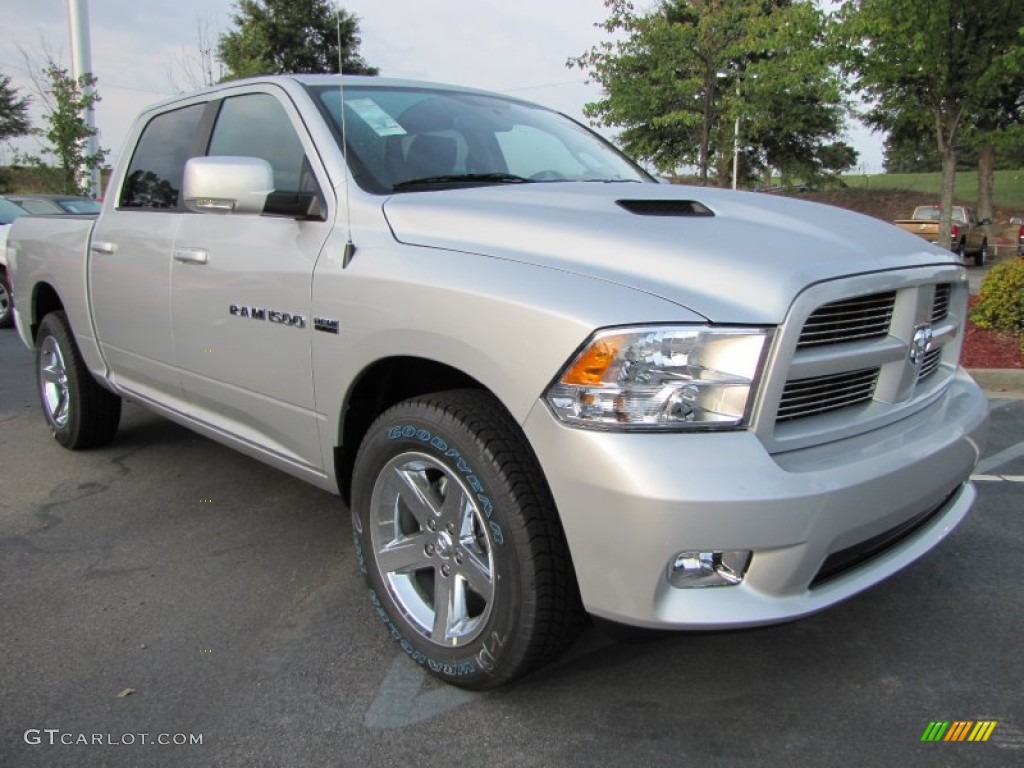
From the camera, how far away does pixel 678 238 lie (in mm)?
2160

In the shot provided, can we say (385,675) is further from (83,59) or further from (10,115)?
(10,115)

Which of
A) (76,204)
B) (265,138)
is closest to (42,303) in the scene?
(265,138)

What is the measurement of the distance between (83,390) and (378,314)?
292 centimetres

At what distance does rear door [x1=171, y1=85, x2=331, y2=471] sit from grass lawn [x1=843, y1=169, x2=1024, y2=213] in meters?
41.2

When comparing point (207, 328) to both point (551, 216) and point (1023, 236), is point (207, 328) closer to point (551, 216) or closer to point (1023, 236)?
point (551, 216)

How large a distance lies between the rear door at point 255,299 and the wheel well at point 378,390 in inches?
4.3

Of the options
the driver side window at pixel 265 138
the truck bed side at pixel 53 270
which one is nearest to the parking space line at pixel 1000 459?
the driver side window at pixel 265 138

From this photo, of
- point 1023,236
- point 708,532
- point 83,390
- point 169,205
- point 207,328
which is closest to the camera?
point 708,532

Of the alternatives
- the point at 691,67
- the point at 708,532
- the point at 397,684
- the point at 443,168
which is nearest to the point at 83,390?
the point at 443,168

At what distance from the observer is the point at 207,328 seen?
10.6 feet

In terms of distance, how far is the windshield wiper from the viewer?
9.41ft

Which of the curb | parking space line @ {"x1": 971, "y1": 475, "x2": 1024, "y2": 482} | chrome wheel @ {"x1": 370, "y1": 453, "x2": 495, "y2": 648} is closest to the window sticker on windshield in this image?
chrome wheel @ {"x1": 370, "y1": 453, "x2": 495, "y2": 648}

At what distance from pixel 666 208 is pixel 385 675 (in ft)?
5.50

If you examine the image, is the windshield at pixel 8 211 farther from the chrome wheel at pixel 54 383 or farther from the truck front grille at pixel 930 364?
the truck front grille at pixel 930 364
